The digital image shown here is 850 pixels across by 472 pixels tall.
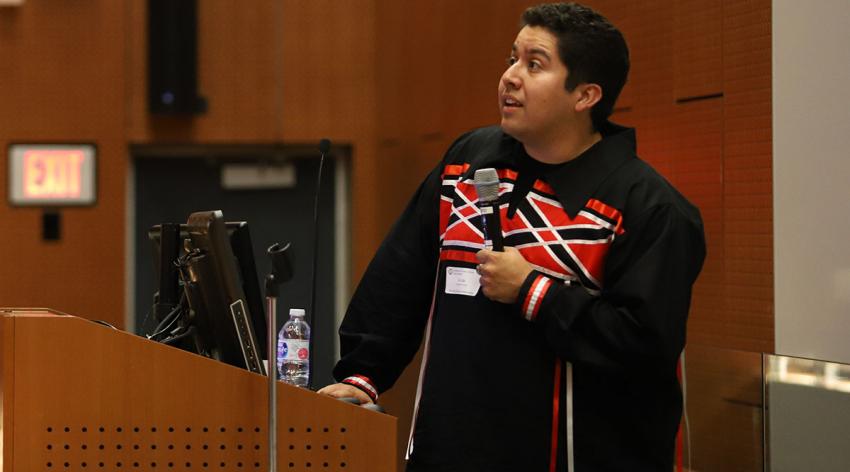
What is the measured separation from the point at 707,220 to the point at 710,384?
0.65 m

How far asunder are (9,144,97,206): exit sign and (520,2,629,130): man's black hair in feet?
16.6

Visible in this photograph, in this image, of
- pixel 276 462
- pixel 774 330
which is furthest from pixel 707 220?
pixel 276 462

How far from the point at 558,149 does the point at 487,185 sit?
197 mm

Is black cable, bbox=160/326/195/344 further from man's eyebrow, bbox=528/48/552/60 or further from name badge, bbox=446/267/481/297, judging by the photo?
man's eyebrow, bbox=528/48/552/60

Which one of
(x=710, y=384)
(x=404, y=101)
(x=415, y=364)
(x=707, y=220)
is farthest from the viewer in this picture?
(x=404, y=101)

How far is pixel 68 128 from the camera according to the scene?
664 centimetres

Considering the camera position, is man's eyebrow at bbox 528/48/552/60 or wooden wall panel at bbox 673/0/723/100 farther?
wooden wall panel at bbox 673/0/723/100

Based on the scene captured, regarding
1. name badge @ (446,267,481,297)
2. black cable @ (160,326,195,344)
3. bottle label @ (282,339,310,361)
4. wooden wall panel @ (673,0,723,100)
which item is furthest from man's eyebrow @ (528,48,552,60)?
wooden wall panel @ (673,0,723,100)

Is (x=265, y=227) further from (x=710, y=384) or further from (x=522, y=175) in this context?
(x=522, y=175)

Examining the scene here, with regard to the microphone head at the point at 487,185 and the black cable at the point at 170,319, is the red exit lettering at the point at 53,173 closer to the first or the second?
the black cable at the point at 170,319

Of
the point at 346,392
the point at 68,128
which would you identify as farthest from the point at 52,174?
the point at 346,392

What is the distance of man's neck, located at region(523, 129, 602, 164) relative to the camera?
208cm

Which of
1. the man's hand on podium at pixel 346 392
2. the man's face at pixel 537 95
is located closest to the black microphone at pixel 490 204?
the man's face at pixel 537 95

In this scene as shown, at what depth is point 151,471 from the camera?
1.80 m
